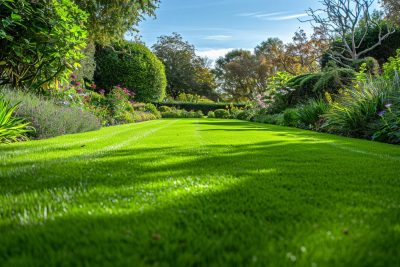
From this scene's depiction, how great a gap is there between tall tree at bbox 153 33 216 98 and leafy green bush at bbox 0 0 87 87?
136 ft

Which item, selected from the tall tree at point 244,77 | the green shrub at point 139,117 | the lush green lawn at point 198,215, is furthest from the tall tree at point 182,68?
the lush green lawn at point 198,215

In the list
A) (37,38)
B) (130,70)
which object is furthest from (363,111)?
(130,70)

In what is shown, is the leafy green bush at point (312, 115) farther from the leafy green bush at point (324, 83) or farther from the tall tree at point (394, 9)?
the tall tree at point (394, 9)

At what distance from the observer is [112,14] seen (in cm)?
1071

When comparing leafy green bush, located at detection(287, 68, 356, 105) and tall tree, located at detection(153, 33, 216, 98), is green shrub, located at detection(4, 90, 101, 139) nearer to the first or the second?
leafy green bush, located at detection(287, 68, 356, 105)

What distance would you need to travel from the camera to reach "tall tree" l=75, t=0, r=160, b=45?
10.3m

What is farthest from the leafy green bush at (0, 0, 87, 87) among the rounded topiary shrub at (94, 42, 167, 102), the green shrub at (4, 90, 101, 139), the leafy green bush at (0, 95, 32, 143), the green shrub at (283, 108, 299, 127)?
the rounded topiary shrub at (94, 42, 167, 102)

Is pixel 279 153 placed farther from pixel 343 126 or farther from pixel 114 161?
pixel 343 126

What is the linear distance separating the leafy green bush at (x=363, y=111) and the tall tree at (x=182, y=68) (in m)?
41.7

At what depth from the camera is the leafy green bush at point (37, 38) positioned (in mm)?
7340

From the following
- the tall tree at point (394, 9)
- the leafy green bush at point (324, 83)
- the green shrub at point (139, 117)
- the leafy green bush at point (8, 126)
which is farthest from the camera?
the tall tree at point (394, 9)

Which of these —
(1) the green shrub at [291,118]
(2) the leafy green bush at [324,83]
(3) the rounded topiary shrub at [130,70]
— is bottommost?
(1) the green shrub at [291,118]

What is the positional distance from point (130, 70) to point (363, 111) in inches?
687

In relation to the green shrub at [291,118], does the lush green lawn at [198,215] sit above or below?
below
